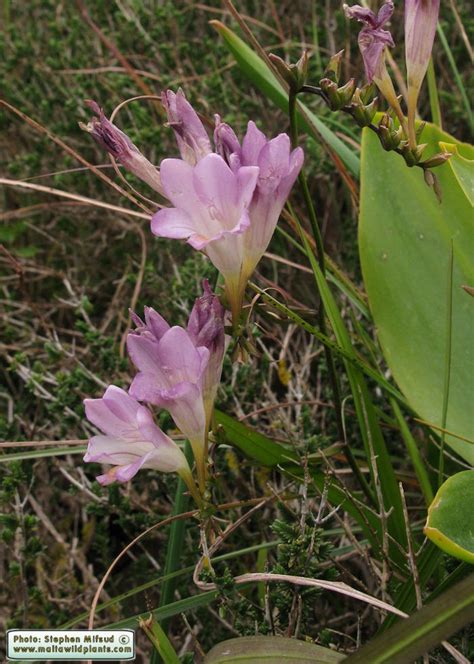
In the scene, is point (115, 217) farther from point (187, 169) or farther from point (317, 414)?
point (187, 169)

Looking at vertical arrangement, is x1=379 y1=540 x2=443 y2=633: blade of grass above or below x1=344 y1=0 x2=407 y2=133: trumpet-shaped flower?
below

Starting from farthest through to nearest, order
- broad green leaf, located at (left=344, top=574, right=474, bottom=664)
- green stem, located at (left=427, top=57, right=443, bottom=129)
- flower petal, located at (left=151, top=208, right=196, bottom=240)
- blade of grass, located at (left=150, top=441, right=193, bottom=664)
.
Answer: green stem, located at (left=427, top=57, right=443, bottom=129) → blade of grass, located at (left=150, top=441, right=193, bottom=664) → flower petal, located at (left=151, top=208, right=196, bottom=240) → broad green leaf, located at (left=344, top=574, right=474, bottom=664)

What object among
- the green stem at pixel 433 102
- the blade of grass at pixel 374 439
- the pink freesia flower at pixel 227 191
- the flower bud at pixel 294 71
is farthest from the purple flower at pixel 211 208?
the green stem at pixel 433 102

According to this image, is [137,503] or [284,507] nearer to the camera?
[284,507]

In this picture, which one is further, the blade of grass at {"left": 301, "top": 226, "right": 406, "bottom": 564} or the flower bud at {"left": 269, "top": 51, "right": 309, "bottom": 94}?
the blade of grass at {"left": 301, "top": 226, "right": 406, "bottom": 564}

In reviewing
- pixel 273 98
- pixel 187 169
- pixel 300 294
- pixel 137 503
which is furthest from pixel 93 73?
pixel 187 169

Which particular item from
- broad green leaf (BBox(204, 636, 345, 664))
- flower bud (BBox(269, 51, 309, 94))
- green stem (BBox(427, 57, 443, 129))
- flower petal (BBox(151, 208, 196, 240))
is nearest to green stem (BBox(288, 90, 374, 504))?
flower bud (BBox(269, 51, 309, 94))

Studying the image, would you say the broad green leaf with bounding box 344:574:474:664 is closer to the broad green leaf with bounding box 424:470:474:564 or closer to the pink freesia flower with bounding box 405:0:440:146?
the broad green leaf with bounding box 424:470:474:564

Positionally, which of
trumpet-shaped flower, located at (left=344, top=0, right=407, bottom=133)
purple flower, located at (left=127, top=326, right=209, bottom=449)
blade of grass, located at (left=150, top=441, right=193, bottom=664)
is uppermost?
trumpet-shaped flower, located at (left=344, top=0, right=407, bottom=133)
